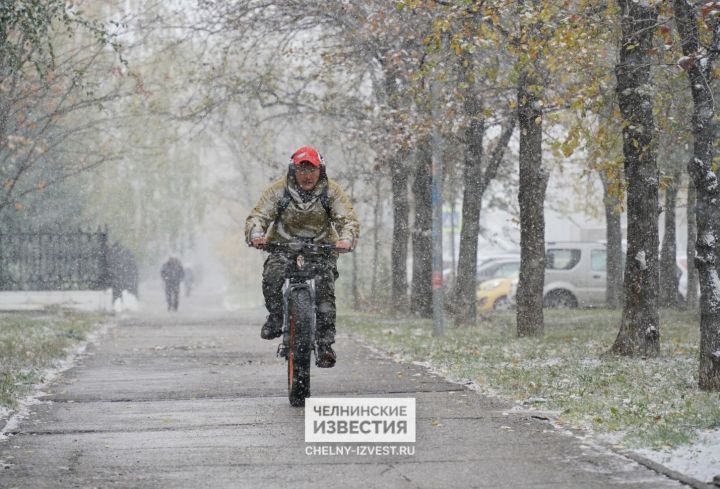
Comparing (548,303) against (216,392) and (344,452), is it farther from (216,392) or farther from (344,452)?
(344,452)

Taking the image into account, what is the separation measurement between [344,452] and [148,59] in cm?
2894

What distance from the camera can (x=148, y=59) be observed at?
35000 mm

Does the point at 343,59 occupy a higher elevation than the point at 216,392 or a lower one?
higher

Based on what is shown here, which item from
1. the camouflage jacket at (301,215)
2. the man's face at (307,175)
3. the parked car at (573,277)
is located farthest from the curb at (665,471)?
the parked car at (573,277)

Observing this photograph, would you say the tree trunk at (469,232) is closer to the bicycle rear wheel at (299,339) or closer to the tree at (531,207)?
the tree at (531,207)

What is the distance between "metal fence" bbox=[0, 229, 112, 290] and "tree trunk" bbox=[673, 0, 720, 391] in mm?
21270

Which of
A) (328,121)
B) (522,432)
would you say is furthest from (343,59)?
(522,432)

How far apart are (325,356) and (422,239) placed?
17.7 metres

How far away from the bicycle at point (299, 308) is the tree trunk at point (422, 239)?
660 inches

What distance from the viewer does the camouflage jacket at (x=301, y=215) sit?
387 inches

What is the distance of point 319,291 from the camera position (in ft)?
32.0

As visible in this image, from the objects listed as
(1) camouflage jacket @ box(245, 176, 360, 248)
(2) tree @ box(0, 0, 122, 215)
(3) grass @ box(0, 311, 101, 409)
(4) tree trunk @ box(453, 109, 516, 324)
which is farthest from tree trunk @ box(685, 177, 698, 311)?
(1) camouflage jacket @ box(245, 176, 360, 248)

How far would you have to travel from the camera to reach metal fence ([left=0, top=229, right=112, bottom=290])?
29.1m

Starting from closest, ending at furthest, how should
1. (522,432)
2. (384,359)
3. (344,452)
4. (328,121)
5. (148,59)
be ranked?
(344,452) → (522,432) → (384,359) → (328,121) → (148,59)
